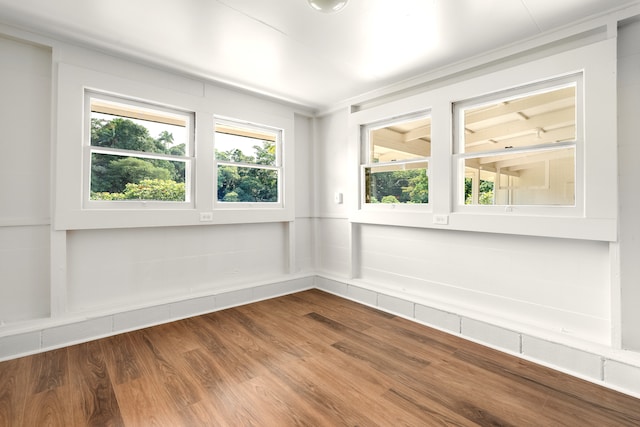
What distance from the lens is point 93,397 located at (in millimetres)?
1862

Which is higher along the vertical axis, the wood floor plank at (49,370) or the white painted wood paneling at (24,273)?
the white painted wood paneling at (24,273)

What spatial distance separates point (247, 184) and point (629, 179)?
351 centimetres

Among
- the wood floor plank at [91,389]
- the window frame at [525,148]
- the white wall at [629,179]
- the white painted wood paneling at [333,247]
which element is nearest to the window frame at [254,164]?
the white painted wood paneling at [333,247]

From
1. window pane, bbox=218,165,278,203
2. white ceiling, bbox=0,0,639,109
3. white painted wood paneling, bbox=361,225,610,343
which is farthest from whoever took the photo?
window pane, bbox=218,165,278,203

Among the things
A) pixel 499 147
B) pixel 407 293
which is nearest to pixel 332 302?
pixel 407 293

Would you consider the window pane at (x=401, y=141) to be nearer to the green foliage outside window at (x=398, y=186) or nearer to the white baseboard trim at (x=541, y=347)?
the green foliage outside window at (x=398, y=186)

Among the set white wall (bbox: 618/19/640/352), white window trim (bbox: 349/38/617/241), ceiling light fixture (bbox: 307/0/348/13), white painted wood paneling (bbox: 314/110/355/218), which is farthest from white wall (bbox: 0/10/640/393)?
ceiling light fixture (bbox: 307/0/348/13)

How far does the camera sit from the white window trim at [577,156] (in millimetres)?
2072

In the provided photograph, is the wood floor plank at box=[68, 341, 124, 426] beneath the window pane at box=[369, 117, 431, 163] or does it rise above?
beneath

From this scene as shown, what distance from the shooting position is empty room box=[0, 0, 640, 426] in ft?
6.48

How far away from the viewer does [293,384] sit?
2.01 m

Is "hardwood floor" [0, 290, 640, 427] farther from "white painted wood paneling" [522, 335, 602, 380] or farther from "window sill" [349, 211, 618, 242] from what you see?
Answer: "window sill" [349, 211, 618, 242]

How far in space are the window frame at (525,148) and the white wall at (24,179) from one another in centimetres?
364

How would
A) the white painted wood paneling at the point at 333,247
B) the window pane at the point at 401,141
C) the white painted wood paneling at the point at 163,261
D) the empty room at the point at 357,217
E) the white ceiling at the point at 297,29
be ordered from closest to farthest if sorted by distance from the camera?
the empty room at the point at 357,217, the white ceiling at the point at 297,29, the white painted wood paneling at the point at 163,261, the window pane at the point at 401,141, the white painted wood paneling at the point at 333,247
